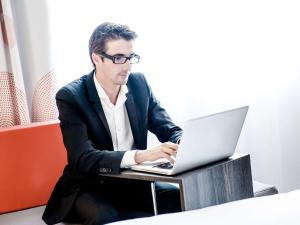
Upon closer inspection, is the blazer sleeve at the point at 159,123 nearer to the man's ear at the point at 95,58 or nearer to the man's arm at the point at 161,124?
the man's arm at the point at 161,124

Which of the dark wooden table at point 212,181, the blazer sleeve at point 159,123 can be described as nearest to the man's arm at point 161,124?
the blazer sleeve at point 159,123

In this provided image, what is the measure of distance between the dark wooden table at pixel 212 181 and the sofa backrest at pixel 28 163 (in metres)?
0.61

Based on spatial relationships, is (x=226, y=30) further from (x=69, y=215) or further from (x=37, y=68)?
(x=69, y=215)

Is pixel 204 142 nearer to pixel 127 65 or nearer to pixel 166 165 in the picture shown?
pixel 166 165

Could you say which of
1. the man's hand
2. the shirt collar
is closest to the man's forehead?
the shirt collar

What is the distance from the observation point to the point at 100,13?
2266 mm

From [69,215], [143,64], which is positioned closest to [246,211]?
[69,215]

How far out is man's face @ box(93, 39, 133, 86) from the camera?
1.84m

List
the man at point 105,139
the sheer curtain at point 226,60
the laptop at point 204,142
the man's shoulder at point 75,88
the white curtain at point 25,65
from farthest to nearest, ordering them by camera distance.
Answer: the sheer curtain at point 226,60 < the white curtain at point 25,65 < the man's shoulder at point 75,88 < the man at point 105,139 < the laptop at point 204,142

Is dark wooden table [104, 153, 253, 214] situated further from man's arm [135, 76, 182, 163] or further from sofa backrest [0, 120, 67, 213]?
sofa backrest [0, 120, 67, 213]

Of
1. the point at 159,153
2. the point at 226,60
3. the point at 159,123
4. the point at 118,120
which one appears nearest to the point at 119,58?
the point at 118,120

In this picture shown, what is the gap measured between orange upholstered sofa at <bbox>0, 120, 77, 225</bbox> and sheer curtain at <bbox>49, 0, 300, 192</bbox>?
37 cm

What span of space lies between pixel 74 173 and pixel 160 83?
2.52 feet

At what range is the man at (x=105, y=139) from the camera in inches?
65.4
